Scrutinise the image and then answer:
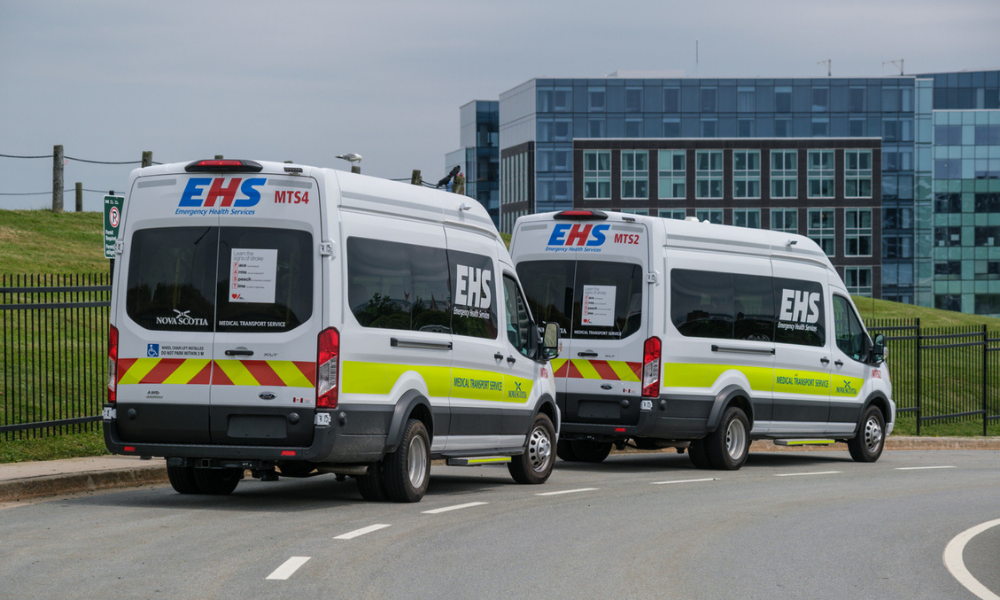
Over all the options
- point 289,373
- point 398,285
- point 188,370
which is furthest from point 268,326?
point 398,285

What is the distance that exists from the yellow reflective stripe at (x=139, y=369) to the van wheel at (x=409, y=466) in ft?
6.79

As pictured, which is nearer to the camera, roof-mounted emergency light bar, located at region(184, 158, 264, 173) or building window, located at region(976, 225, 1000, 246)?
roof-mounted emergency light bar, located at region(184, 158, 264, 173)

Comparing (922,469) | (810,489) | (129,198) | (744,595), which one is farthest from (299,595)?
(922,469)

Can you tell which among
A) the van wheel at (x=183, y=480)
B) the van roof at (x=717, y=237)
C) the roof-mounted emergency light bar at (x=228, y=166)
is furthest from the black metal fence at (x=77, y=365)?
the van roof at (x=717, y=237)

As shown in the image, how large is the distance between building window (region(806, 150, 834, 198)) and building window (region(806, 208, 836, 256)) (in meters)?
1.12

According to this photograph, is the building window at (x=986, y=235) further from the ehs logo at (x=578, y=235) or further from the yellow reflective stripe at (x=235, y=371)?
the yellow reflective stripe at (x=235, y=371)

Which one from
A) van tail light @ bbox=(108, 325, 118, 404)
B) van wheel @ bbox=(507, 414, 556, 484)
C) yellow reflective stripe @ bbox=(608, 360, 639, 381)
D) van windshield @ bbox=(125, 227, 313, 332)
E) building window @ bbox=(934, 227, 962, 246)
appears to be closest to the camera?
van windshield @ bbox=(125, 227, 313, 332)

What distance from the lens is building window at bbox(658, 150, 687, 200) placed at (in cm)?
9331

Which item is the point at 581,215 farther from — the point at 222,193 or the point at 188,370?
the point at 188,370

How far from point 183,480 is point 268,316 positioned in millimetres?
2186

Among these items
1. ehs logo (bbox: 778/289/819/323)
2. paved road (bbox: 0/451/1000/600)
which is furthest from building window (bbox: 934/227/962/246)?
paved road (bbox: 0/451/1000/600)

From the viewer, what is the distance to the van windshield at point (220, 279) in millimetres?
10531

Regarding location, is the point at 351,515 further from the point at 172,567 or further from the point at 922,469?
the point at 922,469

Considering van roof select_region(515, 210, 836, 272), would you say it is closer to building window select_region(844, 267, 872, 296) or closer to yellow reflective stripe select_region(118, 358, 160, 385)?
yellow reflective stripe select_region(118, 358, 160, 385)
